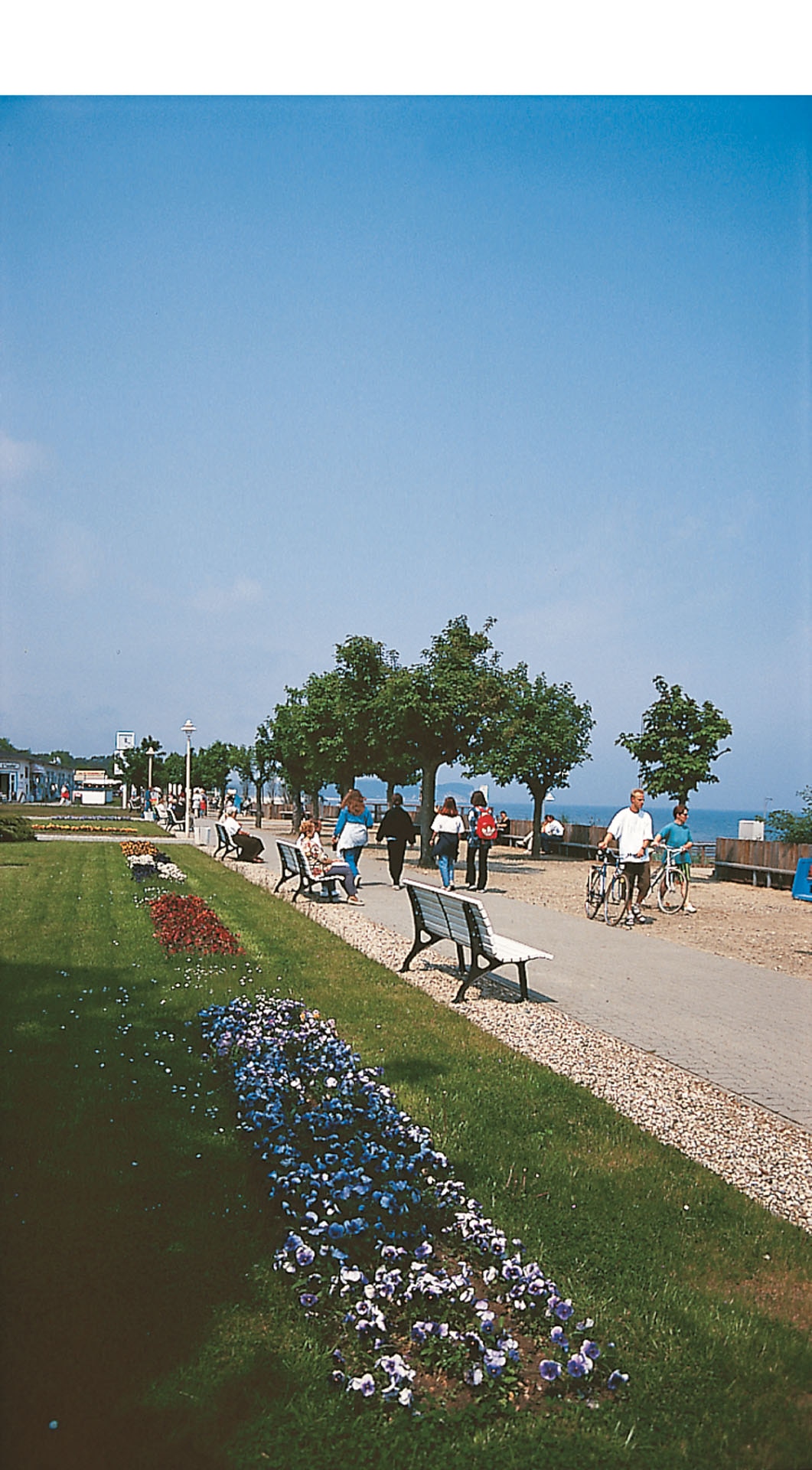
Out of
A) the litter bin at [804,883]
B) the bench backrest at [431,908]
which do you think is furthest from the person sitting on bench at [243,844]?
the bench backrest at [431,908]

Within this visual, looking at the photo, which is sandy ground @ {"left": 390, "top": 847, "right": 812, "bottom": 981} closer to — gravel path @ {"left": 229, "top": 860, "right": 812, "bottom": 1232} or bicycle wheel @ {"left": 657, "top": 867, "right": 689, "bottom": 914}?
bicycle wheel @ {"left": 657, "top": 867, "right": 689, "bottom": 914}

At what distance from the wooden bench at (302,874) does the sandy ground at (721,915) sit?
11.2 feet

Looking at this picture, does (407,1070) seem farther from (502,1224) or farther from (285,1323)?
(285,1323)

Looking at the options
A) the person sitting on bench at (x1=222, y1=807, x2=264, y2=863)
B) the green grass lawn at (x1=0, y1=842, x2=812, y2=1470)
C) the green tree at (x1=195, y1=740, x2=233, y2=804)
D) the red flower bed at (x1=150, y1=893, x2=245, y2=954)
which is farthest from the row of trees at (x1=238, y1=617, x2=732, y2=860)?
the green tree at (x1=195, y1=740, x2=233, y2=804)

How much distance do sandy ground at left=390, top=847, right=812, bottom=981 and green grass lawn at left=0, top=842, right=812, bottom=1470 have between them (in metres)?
6.83

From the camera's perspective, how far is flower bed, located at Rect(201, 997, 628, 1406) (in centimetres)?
317

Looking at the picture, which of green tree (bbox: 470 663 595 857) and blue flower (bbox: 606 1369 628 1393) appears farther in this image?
green tree (bbox: 470 663 595 857)

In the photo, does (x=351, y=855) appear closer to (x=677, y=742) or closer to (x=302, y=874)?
(x=302, y=874)

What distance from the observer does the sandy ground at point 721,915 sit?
1291 centimetres

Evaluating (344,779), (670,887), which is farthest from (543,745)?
(670,887)

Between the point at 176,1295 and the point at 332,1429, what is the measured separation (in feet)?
2.59

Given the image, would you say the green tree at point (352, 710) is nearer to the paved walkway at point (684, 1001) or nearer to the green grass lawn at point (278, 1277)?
the paved walkway at point (684, 1001)

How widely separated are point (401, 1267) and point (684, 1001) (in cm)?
603

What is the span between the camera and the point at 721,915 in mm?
17219
